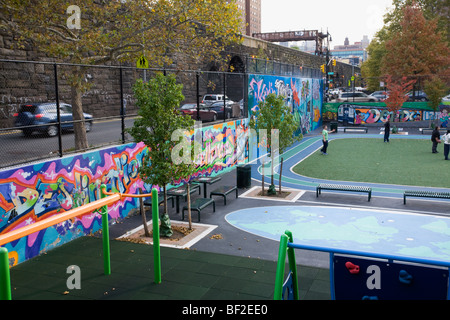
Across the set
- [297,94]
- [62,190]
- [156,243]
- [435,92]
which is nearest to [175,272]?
[156,243]

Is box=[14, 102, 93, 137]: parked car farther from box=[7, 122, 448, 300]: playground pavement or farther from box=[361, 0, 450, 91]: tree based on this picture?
box=[361, 0, 450, 91]: tree

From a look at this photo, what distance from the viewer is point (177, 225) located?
493 inches

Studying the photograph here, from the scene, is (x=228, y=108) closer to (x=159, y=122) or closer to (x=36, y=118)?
(x=159, y=122)

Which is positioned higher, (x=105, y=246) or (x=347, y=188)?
(x=105, y=246)

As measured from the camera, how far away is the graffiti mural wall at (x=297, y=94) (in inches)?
953

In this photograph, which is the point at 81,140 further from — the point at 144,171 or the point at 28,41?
the point at 28,41

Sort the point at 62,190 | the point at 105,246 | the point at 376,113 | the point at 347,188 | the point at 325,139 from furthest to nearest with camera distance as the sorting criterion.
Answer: the point at 376,113 → the point at 325,139 → the point at 347,188 → the point at 62,190 → the point at 105,246

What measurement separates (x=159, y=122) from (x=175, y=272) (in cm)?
406

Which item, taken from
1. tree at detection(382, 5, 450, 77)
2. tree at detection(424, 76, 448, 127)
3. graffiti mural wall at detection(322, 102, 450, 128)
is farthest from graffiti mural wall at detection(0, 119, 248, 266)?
tree at detection(382, 5, 450, 77)

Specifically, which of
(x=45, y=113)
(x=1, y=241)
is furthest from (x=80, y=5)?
(x=1, y=241)

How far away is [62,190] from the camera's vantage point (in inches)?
429

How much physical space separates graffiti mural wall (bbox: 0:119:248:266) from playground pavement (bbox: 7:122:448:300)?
50cm
